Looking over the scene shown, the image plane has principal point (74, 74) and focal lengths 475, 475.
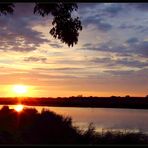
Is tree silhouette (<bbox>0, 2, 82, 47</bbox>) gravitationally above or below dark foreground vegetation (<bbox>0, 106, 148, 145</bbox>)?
above

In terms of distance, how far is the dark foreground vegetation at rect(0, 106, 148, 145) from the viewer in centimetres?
1811

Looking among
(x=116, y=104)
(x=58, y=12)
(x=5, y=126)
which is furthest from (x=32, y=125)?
(x=116, y=104)

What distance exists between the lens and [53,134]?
755 inches

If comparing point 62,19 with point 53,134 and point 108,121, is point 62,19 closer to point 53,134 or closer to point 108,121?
point 53,134

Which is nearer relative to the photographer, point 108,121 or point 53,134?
point 53,134

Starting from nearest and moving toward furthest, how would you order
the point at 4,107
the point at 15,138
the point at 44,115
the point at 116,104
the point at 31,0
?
1. the point at 31,0
2. the point at 15,138
3. the point at 44,115
4. the point at 4,107
5. the point at 116,104

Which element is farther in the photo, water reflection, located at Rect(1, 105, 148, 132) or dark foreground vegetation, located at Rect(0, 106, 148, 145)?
water reflection, located at Rect(1, 105, 148, 132)

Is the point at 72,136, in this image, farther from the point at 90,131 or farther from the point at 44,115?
the point at 44,115

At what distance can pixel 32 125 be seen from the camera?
20.3 m

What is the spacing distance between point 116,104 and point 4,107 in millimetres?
65320

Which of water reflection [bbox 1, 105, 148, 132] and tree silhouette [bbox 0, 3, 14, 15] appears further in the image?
water reflection [bbox 1, 105, 148, 132]

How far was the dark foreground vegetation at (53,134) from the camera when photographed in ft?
59.4

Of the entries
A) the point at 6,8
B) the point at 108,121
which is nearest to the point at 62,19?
the point at 6,8

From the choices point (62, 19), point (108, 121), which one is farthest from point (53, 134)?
point (108, 121)
